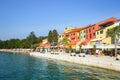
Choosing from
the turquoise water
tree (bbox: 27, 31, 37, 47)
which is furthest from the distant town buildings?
tree (bbox: 27, 31, 37, 47)

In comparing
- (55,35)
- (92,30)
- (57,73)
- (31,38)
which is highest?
(31,38)

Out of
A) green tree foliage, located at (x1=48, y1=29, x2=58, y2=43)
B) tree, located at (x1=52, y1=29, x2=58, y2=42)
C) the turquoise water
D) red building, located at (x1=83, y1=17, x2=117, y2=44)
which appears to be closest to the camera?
the turquoise water

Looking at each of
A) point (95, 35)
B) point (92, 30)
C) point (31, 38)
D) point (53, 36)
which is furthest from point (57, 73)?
point (31, 38)

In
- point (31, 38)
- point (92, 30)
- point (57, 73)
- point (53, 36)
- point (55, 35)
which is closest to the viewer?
point (57, 73)

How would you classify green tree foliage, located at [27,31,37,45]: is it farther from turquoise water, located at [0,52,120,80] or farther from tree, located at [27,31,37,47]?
turquoise water, located at [0,52,120,80]

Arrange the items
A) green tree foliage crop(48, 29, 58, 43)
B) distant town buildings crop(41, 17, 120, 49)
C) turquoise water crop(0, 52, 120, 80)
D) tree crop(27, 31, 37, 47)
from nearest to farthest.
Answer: turquoise water crop(0, 52, 120, 80), distant town buildings crop(41, 17, 120, 49), green tree foliage crop(48, 29, 58, 43), tree crop(27, 31, 37, 47)

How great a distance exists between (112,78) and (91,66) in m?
14.2

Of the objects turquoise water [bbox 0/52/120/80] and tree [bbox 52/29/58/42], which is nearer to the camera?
turquoise water [bbox 0/52/120/80]

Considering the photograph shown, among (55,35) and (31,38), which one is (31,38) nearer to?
(31,38)

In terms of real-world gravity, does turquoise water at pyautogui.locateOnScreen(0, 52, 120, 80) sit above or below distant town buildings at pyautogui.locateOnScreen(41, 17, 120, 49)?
below

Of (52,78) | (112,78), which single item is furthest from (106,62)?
(52,78)

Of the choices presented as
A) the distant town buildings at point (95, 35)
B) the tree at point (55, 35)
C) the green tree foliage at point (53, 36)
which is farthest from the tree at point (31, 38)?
the distant town buildings at point (95, 35)

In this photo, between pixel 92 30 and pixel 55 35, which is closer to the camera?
pixel 92 30

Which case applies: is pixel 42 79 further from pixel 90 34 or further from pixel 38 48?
pixel 38 48
